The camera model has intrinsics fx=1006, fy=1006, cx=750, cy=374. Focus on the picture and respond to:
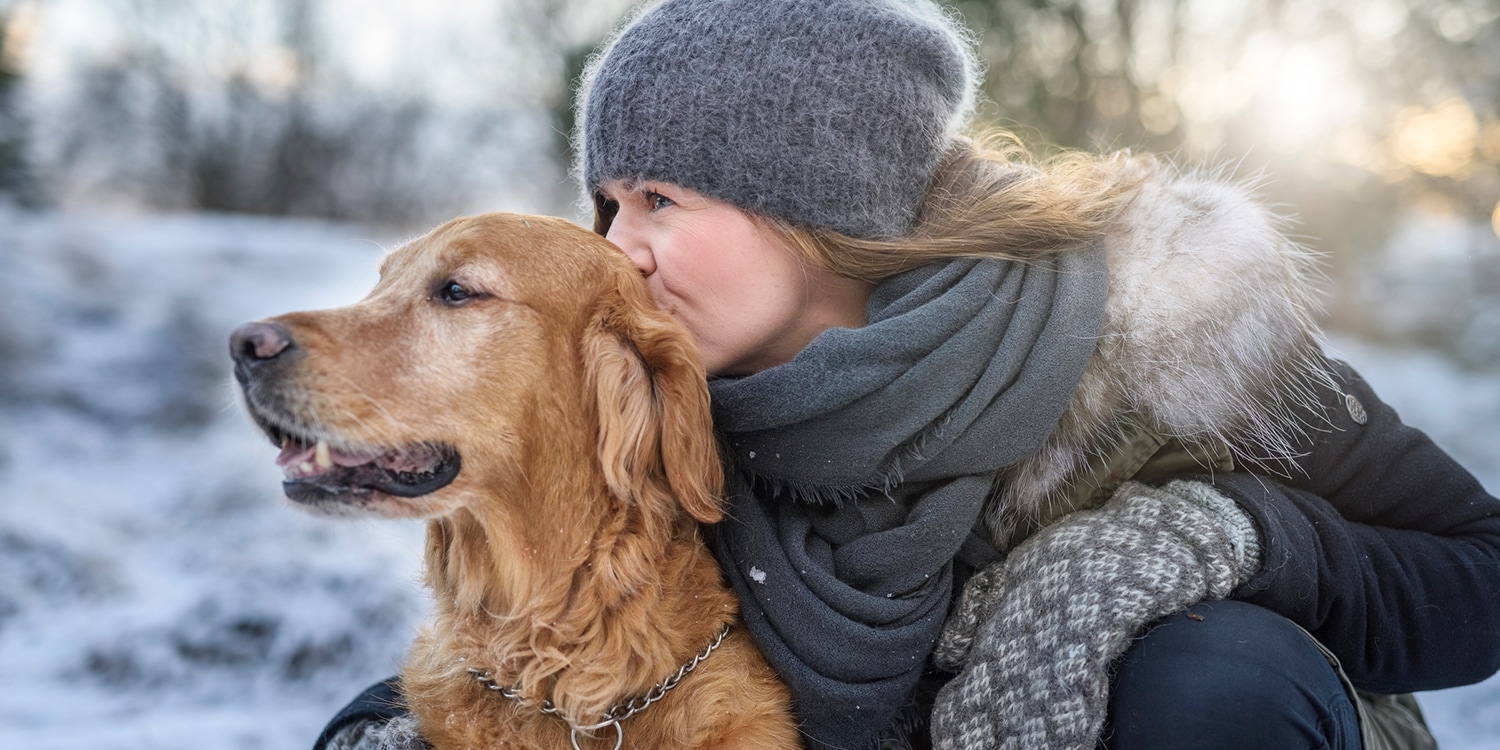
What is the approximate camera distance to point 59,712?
3719 mm

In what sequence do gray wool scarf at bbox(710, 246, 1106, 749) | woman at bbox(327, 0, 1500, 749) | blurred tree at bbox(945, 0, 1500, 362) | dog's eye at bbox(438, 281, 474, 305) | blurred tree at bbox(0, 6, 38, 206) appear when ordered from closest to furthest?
1. woman at bbox(327, 0, 1500, 749)
2. gray wool scarf at bbox(710, 246, 1106, 749)
3. dog's eye at bbox(438, 281, 474, 305)
4. blurred tree at bbox(0, 6, 38, 206)
5. blurred tree at bbox(945, 0, 1500, 362)

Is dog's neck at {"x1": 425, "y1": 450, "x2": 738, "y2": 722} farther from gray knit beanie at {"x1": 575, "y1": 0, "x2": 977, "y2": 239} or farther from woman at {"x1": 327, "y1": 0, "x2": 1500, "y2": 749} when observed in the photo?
gray knit beanie at {"x1": 575, "y1": 0, "x2": 977, "y2": 239}

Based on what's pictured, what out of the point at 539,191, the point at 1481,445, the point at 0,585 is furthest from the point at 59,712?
the point at 1481,445

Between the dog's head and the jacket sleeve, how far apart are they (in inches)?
44.2

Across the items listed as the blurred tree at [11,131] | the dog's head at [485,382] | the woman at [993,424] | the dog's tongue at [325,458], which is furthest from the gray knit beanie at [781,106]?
the blurred tree at [11,131]

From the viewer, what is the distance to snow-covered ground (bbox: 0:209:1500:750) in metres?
3.95

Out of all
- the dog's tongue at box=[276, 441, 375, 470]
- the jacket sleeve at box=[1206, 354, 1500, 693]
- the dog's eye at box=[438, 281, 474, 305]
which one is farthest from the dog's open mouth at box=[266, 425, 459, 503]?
the jacket sleeve at box=[1206, 354, 1500, 693]

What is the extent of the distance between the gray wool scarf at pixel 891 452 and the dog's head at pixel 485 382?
21 centimetres

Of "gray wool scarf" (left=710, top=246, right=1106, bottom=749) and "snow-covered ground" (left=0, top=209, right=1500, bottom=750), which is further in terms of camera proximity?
"snow-covered ground" (left=0, top=209, right=1500, bottom=750)

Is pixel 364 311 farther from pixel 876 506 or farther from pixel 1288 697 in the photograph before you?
pixel 1288 697

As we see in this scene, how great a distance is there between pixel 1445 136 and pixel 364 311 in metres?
9.21

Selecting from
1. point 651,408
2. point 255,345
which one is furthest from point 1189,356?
point 255,345

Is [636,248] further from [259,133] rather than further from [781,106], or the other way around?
[259,133]

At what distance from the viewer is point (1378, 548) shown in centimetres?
205
